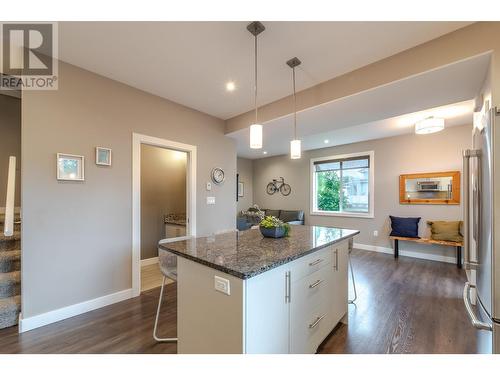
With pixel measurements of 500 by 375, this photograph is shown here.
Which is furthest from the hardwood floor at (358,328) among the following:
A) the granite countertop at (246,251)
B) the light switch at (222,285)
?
the light switch at (222,285)

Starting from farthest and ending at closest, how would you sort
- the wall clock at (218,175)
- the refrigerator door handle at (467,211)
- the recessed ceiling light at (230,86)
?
the wall clock at (218,175), the recessed ceiling light at (230,86), the refrigerator door handle at (467,211)

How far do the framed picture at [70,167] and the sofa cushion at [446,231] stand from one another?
18.7 feet

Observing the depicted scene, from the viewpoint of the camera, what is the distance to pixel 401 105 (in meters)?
2.62

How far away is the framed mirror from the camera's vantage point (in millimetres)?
4250

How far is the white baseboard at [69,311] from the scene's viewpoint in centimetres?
209

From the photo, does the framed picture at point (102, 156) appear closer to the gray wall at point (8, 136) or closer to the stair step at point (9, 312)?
the stair step at point (9, 312)

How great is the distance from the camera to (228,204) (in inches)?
161

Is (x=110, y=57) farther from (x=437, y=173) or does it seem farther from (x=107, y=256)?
(x=437, y=173)

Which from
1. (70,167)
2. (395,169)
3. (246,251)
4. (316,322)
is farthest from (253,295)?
(395,169)

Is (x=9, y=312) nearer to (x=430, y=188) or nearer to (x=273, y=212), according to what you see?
(x=273, y=212)

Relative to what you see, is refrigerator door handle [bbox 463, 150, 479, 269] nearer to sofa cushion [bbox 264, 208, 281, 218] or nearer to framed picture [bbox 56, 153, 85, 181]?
framed picture [bbox 56, 153, 85, 181]

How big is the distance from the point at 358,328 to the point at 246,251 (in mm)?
1506

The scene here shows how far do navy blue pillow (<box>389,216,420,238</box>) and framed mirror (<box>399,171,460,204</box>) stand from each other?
0.38 metres

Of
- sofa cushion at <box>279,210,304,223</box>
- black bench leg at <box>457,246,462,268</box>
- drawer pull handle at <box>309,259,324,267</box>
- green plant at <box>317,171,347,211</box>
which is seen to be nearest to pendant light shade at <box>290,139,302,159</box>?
drawer pull handle at <box>309,259,324,267</box>
